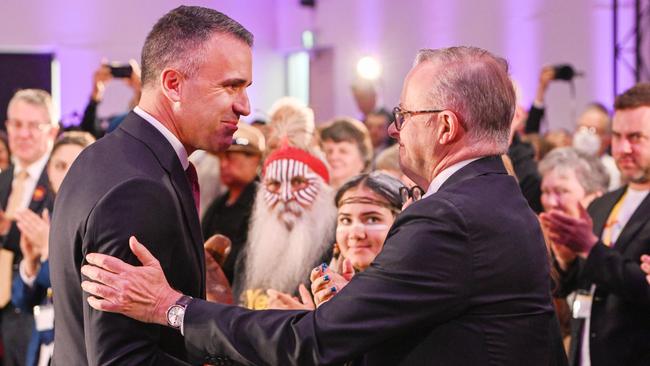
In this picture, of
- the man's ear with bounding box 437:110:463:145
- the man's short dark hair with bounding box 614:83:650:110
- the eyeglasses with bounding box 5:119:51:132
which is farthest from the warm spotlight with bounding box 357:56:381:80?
the man's ear with bounding box 437:110:463:145

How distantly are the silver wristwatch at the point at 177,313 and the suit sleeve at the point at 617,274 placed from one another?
2018 mm

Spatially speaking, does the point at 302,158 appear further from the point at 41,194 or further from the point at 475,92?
the point at 475,92

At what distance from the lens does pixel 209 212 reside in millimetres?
5000

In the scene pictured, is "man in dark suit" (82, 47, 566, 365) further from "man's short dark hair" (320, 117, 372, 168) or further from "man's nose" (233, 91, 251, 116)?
"man's short dark hair" (320, 117, 372, 168)

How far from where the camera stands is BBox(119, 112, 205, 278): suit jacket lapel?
2143 mm

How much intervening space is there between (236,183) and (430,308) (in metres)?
3.21

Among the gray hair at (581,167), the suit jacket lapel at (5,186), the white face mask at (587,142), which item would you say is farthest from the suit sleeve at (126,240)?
the white face mask at (587,142)

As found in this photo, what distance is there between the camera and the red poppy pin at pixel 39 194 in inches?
200

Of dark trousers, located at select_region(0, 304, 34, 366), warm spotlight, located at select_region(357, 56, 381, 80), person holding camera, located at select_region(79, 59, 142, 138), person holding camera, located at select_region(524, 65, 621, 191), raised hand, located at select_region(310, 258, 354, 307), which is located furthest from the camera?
warm spotlight, located at select_region(357, 56, 381, 80)

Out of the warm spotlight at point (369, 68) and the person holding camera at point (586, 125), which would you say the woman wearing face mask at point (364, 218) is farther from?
the warm spotlight at point (369, 68)

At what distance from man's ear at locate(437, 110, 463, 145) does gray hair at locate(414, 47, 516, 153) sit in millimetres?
13

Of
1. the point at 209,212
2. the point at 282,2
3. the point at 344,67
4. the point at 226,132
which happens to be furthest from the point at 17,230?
the point at 282,2

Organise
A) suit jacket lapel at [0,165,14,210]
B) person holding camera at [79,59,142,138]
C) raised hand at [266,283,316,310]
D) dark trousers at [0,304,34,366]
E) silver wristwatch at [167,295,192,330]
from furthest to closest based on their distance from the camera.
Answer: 1. person holding camera at [79,59,142,138]
2. suit jacket lapel at [0,165,14,210]
3. dark trousers at [0,304,34,366]
4. raised hand at [266,283,316,310]
5. silver wristwatch at [167,295,192,330]

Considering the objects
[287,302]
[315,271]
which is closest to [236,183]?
[287,302]
